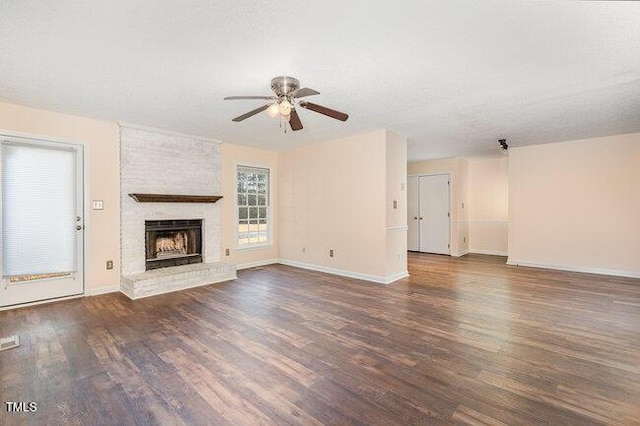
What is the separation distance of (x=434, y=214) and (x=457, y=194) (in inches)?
30.3

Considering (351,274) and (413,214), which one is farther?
(413,214)

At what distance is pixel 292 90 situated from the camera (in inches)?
117

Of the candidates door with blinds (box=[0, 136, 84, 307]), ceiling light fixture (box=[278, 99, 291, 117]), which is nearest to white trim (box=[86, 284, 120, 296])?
door with blinds (box=[0, 136, 84, 307])

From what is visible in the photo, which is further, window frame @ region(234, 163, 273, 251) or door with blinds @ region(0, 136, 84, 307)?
window frame @ region(234, 163, 273, 251)

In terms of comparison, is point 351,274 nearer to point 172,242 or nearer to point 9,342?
point 172,242

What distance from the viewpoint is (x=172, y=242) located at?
515cm

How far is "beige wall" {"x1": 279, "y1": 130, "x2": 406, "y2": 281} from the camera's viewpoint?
4941 millimetres

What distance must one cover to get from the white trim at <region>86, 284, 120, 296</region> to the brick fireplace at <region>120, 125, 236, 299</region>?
5.7 inches

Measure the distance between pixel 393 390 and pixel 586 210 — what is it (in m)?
5.80

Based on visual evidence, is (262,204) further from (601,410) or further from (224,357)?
(601,410)

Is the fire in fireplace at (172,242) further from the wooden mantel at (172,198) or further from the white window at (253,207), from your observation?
the white window at (253,207)

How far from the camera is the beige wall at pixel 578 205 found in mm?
5164

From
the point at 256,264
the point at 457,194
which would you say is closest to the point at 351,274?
the point at 256,264

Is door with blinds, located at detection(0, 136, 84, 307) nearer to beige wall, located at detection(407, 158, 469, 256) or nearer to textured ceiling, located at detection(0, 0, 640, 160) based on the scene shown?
textured ceiling, located at detection(0, 0, 640, 160)
